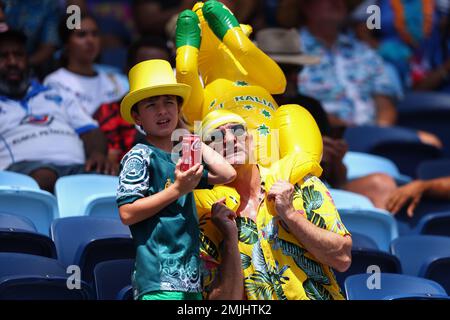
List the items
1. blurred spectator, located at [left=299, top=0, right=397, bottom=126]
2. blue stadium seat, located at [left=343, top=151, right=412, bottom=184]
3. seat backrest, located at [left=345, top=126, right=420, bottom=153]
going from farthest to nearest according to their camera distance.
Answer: blurred spectator, located at [left=299, top=0, right=397, bottom=126]
seat backrest, located at [left=345, top=126, right=420, bottom=153]
blue stadium seat, located at [left=343, top=151, right=412, bottom=184]

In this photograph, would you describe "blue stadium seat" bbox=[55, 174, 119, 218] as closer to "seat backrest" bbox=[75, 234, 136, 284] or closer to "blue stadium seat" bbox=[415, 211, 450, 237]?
"seat backrest" bbox=[75, 234, 136, 284]

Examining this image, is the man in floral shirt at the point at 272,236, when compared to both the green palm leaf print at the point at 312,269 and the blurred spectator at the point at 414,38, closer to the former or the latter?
the green palm leaf print at the point at 312,269

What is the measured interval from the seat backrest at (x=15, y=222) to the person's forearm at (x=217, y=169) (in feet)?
3.51

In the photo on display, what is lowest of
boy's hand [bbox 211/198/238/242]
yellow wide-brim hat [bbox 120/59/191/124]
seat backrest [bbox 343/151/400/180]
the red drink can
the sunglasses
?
seat backrest [bbox 343/151/400/180]

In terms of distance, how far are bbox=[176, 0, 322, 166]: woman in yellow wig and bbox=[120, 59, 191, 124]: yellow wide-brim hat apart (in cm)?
31

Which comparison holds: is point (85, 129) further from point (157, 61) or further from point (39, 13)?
point (157, 61)

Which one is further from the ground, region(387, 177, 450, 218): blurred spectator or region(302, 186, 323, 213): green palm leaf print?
region(302, 186, 323, 213): green palm leaf print

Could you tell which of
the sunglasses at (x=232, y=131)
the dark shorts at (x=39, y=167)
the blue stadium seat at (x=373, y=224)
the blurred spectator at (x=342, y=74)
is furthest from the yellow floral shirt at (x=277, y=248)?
the blurred spectator at (x=342, y=74)

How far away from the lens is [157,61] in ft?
14.2

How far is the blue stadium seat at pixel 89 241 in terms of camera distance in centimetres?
473

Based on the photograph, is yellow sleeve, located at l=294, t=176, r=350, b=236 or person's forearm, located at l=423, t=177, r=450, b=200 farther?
person's forearm, located at l=423, t=177, r=450, b=200

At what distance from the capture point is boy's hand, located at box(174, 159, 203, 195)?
3.85 metres

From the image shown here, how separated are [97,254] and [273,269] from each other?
2.92 feet

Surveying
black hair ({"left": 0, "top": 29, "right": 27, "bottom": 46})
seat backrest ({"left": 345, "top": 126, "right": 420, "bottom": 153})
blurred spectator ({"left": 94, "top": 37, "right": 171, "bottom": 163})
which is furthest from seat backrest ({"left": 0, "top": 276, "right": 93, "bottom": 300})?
seat backrest ({"left": 345, "top": 126, "right": 420, "bottom": 153})
